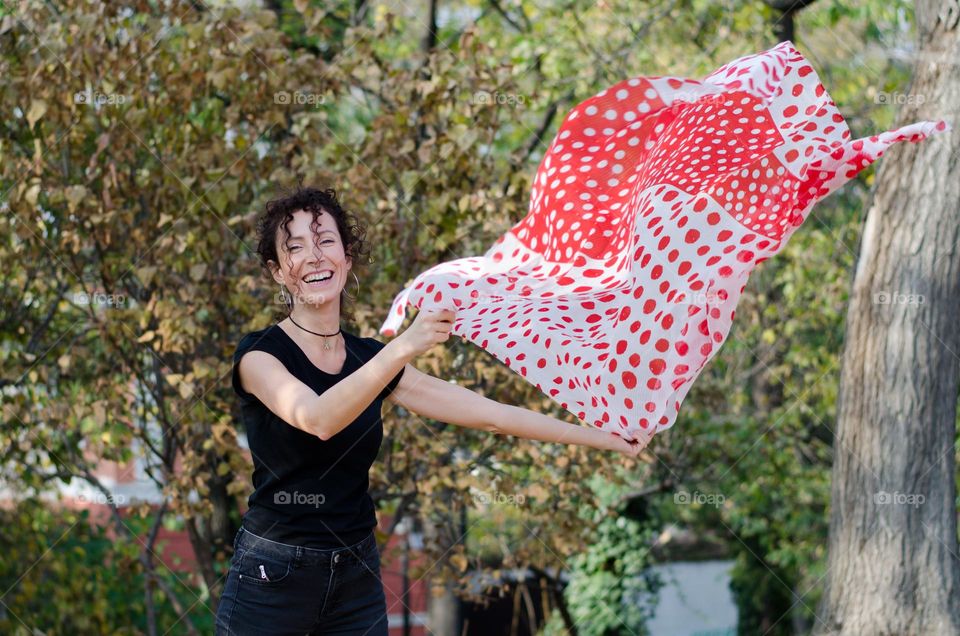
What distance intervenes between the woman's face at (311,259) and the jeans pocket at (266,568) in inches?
22.4

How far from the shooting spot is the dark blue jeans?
93.7 inches

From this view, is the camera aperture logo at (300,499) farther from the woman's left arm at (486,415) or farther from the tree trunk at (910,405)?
the tree trunk at (910,405)

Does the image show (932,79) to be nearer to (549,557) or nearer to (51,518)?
(549,557)

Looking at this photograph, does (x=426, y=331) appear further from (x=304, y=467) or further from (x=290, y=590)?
(x=290, y=590)

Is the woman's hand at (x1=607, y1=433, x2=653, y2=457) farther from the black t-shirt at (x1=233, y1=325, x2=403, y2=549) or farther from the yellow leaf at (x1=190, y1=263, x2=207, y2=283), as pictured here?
the yellow leaf at (x1=190, y1=263, x2=207, y2=283)

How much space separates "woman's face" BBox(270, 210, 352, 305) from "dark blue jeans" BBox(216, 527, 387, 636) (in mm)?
558

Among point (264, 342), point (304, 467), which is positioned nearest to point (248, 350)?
point (264, 342)

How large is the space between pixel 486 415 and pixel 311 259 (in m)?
0.56

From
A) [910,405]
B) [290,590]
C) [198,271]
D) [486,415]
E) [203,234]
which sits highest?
[203,234]

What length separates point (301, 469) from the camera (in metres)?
2.42

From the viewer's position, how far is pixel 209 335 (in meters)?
4.99

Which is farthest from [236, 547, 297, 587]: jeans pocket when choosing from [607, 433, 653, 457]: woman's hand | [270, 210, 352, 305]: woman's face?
[607, 433, 653, 457]: woman's hand

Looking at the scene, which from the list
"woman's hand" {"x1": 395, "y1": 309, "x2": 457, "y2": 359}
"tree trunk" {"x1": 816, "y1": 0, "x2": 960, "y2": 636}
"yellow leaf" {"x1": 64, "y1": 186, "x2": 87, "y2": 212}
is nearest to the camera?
"woman's hand" {"x1": 395, "y1": 309, "x2": 457, "y2": 359}

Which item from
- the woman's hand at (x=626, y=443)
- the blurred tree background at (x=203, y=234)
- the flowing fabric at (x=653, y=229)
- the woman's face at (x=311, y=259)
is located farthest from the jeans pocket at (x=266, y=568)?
the blurred tree background at (x=203, y=234)
